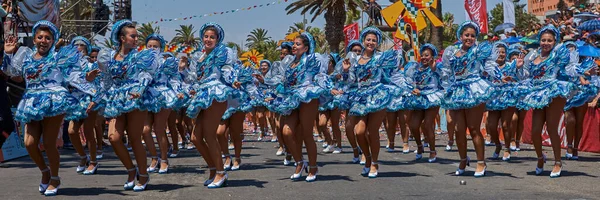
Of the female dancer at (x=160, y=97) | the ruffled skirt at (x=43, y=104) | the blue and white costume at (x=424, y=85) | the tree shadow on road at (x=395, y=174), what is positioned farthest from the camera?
the blue and white costume at (x=424, y=85)

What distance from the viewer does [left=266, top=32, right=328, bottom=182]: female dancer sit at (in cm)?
974

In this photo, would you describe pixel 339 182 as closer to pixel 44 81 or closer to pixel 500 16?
pixel 44 81

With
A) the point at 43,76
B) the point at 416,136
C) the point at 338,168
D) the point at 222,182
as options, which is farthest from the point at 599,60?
the point at 43,76

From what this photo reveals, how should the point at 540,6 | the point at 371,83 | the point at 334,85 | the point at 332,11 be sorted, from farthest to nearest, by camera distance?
1. the point at 540,6
2. the point at 332,11
3. the point at 334,85
4. the point at 371,83

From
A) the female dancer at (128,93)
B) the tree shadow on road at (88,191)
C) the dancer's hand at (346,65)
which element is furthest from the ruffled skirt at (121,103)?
the dancer's hand at (346,65)

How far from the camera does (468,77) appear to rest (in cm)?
992

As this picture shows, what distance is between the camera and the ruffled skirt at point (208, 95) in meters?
8.88

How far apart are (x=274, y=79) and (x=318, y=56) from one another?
2.73 ft

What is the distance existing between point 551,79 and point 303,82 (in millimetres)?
3093

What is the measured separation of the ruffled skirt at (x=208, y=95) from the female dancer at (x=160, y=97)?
418 millimetres

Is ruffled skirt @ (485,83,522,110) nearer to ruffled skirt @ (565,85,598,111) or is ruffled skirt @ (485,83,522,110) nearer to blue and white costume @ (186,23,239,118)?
ruffled skirt @ (565,85,598,111)

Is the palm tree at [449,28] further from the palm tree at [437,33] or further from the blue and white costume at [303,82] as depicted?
the blue and white costume at [303,82]

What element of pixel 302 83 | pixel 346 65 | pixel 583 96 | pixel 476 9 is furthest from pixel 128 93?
pixel 476 9

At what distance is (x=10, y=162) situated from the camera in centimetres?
1389
